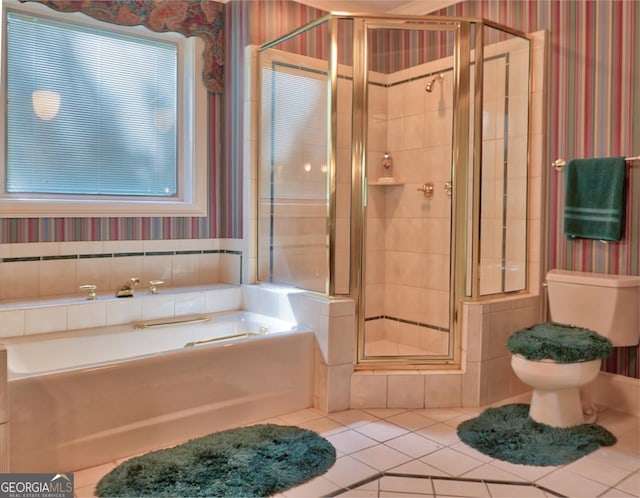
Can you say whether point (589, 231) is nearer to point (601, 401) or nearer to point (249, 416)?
point (601, 401)

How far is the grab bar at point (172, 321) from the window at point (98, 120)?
721 millimetres

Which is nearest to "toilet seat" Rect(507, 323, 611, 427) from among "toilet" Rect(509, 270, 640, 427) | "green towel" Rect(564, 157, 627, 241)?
"toilet" Rect(509, 270, 640, 427)

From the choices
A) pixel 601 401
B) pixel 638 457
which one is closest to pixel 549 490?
pixel 638 457

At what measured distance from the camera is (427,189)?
3.77m

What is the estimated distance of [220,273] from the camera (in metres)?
4.00

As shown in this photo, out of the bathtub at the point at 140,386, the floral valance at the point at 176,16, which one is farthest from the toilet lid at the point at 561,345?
the floral valance at the point at 176,16

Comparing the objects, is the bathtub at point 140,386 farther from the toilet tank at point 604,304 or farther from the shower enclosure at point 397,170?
the toilet tank at point 604,304

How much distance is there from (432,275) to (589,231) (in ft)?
3.10

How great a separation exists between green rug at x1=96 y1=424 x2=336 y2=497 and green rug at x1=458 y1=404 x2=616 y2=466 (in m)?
0.72

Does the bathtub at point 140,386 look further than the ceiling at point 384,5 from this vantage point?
No

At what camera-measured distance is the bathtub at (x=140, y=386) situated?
2.22 metres

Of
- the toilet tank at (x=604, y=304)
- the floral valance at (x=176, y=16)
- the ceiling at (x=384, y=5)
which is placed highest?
the ceiling at (x=384, y=5)

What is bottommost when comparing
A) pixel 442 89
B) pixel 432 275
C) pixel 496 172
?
pixel 432 275

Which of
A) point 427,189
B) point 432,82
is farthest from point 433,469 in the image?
point 432,82
